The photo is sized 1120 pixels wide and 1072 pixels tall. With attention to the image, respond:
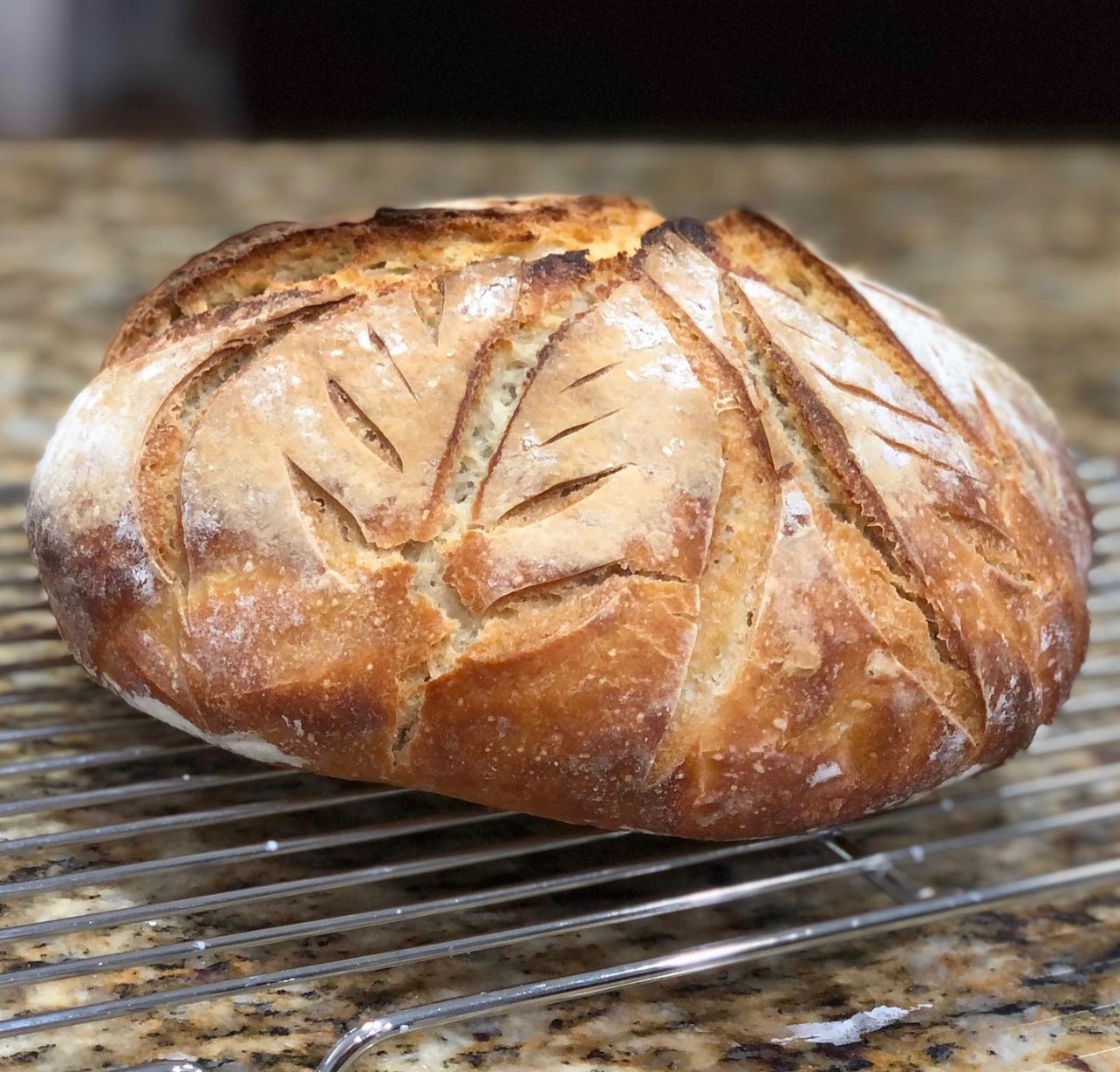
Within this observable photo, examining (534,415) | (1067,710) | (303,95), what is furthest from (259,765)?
(303,95)

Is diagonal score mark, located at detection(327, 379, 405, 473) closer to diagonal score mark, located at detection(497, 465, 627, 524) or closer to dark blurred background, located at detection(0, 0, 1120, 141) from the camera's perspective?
diagonal score mark, located at detection(497, 465, 627, 524)

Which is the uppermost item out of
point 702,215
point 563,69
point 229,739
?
point 563,69

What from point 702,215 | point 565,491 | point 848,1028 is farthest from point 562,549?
point 702,215

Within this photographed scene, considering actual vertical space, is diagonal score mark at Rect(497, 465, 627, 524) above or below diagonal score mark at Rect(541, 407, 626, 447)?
below

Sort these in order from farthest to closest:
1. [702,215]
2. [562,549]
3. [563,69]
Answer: [563,69] < [702,215] < [562,549]

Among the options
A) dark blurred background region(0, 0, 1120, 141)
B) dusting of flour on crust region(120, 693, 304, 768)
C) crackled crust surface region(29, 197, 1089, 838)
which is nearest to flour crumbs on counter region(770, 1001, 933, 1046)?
crackled crust surface region(29, 197, 1089, 838)

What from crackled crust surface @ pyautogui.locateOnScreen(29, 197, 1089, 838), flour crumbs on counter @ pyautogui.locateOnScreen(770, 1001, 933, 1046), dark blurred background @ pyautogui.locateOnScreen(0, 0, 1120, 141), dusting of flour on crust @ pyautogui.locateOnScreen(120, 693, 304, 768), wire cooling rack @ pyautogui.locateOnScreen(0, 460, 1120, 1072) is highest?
dark blurred background @ pyautogui.locateOnScreen(0, 0, 1120, 141)

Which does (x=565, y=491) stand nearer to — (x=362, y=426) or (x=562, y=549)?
(x=562, y=549)

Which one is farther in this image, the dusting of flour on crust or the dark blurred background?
the dark blurred background
